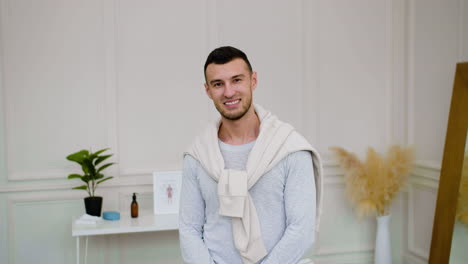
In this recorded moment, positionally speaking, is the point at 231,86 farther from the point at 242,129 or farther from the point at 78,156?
the point at 78,156

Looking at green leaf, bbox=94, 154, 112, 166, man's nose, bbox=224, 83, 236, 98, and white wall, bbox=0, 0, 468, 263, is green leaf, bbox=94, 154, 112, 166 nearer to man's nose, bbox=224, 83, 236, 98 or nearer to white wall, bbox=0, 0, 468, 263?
white wall, bbox=0, 0, 468, 263

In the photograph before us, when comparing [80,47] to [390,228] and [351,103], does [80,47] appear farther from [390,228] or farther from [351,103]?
[390,228]

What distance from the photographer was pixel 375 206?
12.7 ft

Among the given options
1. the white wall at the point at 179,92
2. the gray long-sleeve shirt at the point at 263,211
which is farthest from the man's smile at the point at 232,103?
the white wall at the point at 179,92

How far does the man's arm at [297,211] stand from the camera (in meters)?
1.85

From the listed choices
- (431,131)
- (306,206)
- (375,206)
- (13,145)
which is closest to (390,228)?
(375,206)

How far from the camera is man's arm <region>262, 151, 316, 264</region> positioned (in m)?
1.85

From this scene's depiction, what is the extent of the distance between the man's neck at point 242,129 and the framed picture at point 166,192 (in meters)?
1.57

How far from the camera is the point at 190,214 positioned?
79.0 inches

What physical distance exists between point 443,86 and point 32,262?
3.06 meters

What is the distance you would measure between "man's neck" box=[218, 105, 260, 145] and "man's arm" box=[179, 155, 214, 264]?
0.17m

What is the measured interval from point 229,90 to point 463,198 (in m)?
2.06

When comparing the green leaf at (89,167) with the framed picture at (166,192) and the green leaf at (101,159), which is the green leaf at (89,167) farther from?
the framed picture at (166,192)

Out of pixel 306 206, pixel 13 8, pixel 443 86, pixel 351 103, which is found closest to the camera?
pixel 306 206
